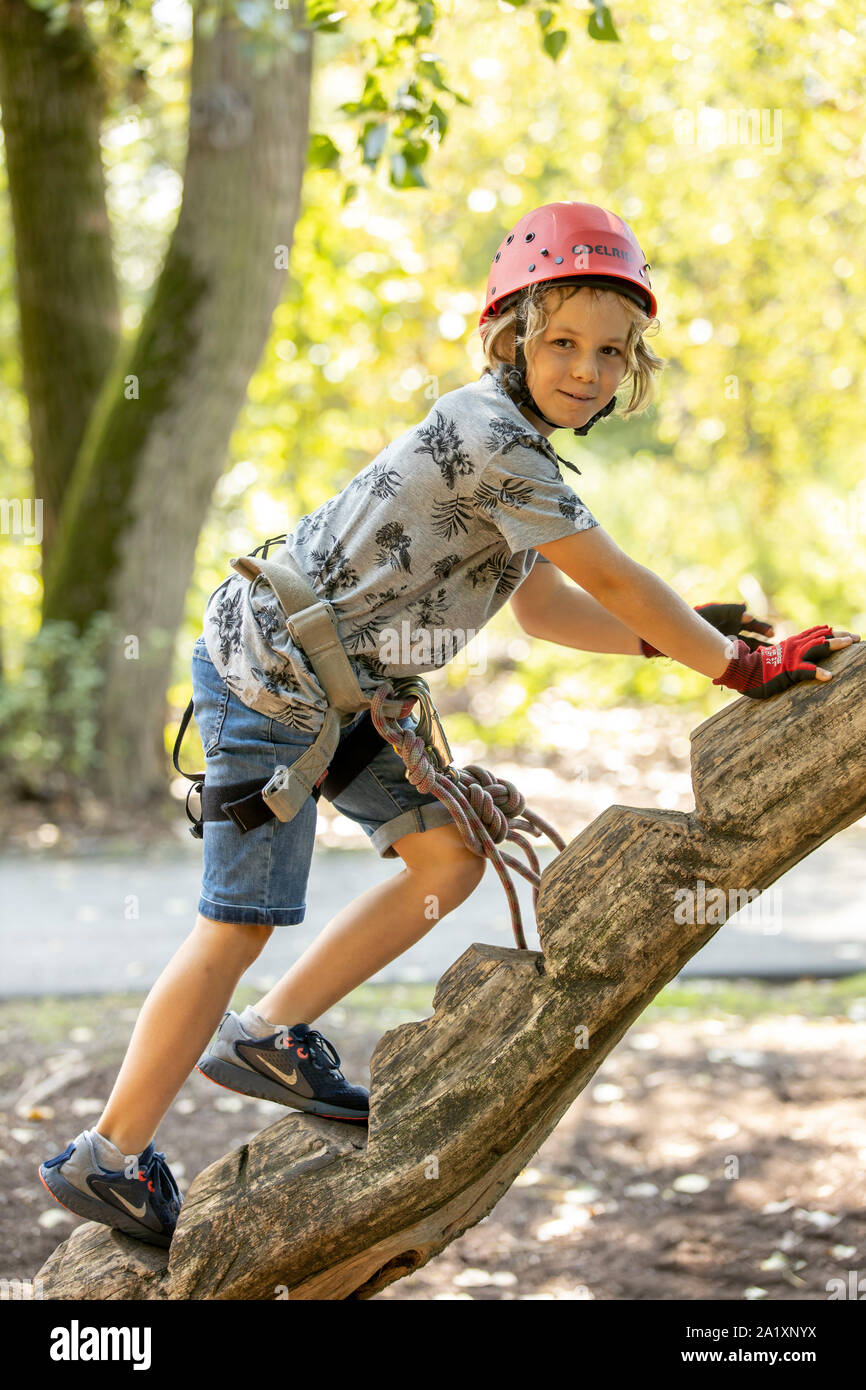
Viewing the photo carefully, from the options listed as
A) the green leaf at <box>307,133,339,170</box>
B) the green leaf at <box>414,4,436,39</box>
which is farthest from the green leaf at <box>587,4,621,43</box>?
the green leaf at <box>307,133,339,170</box>

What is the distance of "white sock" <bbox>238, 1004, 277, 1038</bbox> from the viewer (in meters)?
2.56

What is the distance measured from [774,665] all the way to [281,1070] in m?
1.18

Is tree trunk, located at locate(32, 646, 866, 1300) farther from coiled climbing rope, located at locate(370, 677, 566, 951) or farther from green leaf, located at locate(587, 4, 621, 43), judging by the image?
green leaf, located at locate(587, 4, 621, 43)

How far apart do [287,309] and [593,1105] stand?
6.62 m

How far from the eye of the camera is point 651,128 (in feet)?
30.8

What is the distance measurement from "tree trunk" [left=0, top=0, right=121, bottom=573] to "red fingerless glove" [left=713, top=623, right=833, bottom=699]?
21.8 feet

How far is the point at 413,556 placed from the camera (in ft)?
7.91

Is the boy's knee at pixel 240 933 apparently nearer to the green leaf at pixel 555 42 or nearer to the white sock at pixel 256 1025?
the white sock at pixel 256 1025

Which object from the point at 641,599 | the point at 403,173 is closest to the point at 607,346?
the point at 641,599

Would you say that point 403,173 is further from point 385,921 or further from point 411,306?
point 411,306

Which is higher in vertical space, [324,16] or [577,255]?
[324,16]

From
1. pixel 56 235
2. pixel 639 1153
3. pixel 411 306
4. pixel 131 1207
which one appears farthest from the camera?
pixel 411 306
